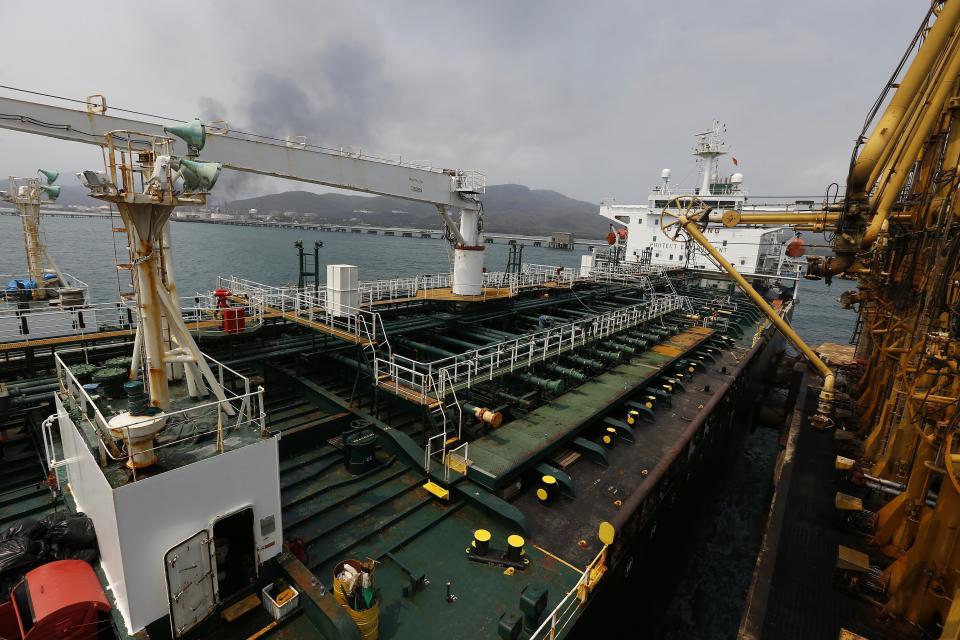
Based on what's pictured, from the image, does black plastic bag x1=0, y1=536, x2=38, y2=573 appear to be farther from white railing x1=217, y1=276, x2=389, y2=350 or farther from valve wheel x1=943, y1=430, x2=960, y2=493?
valve wheel x1=943, y1=430, x2=960, y2=493

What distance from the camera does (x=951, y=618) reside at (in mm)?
7852

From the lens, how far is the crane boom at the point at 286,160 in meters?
11.4

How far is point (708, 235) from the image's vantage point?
169ft

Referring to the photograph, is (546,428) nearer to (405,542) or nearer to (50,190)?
(405,542)

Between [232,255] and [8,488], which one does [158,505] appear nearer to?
[8,488]

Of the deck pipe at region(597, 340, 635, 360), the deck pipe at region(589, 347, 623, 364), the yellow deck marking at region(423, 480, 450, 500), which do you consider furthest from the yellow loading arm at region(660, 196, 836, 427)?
the yellow deck marking at region(423, 480, 450, 500)

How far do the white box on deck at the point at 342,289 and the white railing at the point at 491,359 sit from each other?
2.50 meters

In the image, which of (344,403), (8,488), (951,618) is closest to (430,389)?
(344,403)

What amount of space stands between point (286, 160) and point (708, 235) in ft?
163

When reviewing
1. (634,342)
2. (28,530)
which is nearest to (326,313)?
(28,530)

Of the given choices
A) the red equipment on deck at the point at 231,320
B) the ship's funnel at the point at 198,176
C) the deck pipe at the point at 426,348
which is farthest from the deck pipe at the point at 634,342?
the ship's funnel at the point at 198,176

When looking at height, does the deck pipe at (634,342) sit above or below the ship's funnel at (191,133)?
below

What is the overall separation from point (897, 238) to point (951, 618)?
57.8 ft

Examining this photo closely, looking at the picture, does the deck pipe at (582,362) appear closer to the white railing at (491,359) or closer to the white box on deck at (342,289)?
the white railing at (491,359)
